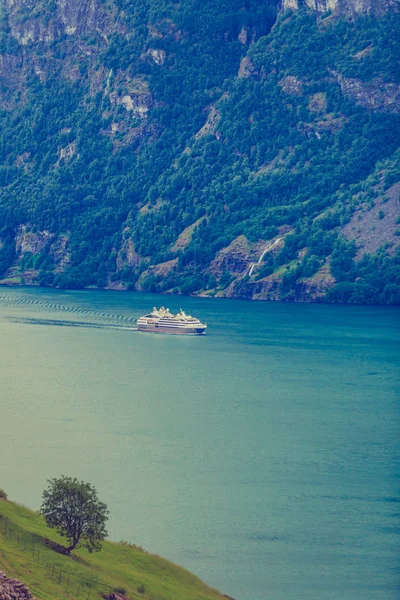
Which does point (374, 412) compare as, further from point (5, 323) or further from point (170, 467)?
point (5, 323)

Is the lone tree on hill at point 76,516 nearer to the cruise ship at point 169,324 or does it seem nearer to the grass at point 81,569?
the grass at point 81,569


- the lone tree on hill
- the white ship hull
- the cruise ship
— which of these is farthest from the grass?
the cruise ship

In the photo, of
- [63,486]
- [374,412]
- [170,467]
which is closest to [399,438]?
[374,412]

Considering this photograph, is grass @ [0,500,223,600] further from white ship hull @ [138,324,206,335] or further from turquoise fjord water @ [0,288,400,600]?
white ship hull @ [138,324,206,335]

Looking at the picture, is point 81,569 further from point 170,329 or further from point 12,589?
point 170,329

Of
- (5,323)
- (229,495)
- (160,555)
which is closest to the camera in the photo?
(160,555)

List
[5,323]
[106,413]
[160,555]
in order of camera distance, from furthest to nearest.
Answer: [5,323] < [106,413] < [160,555]
